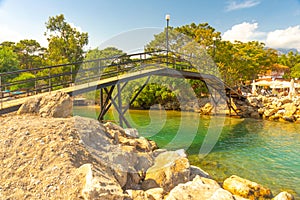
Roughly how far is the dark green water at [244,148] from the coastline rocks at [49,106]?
5.56m

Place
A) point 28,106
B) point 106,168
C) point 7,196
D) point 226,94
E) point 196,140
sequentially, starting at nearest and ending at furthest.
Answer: point 7,196
point 106,168
point 28,106
point 196,140
point 226,94

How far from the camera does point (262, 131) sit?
1523cm

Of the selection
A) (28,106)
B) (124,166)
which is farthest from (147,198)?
(28,106)

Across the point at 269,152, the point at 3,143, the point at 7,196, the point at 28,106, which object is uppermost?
the point at 28,106

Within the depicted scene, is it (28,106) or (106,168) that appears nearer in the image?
(106,168)

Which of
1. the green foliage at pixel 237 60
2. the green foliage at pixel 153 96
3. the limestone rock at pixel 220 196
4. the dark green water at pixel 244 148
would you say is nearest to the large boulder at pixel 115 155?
the limestone rock at pixel 220 196

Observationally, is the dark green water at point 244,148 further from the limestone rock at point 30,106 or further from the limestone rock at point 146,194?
the limestone rock at point 30,106

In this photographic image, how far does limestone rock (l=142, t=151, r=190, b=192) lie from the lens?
556 centimetres

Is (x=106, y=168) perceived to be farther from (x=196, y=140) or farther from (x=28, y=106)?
(x=196, y=140)

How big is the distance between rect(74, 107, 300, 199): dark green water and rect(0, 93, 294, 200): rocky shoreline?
1.57 metres

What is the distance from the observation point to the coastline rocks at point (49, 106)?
6504 millimetres

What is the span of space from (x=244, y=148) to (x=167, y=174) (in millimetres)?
7199

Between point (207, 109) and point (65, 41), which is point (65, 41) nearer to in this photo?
point (65, 41)

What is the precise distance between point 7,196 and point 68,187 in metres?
1.04
